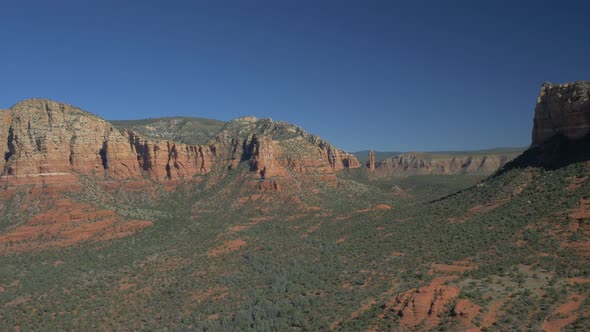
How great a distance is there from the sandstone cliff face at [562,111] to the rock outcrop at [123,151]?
5930 cm

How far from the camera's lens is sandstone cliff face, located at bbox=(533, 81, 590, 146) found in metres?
58.7

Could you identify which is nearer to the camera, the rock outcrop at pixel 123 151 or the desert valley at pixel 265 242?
the desert valley at pixel 265 242

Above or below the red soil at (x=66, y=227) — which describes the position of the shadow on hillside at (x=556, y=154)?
above

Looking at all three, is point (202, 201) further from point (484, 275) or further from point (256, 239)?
point (484, 275)

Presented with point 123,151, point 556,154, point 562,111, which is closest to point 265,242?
point 123,151

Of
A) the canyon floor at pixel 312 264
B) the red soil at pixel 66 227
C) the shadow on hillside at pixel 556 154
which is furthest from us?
the red soil at pixel 66 227

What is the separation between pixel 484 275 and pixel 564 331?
38.8ft

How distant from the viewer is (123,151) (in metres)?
96.3

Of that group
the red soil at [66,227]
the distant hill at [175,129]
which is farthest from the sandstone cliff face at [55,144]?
the distant hill at [175,129]

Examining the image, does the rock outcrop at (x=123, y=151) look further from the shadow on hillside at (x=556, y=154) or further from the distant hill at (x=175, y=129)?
the shadow on hillside at (x=556, y=154)

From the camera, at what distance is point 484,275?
41062 mm

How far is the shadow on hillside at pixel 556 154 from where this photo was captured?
5877 cm

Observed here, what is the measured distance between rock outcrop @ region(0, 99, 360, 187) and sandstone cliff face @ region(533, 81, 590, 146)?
59.3m

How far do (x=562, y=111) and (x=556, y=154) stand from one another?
259 inches
